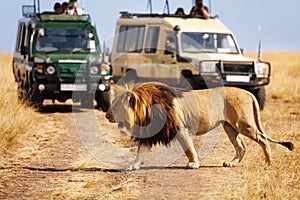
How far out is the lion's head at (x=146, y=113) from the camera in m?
8.23

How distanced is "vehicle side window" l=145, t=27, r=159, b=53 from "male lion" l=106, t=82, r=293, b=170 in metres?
8.43

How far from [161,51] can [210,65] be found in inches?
66.4

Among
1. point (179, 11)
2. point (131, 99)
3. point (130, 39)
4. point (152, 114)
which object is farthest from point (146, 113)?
point (179, 11)

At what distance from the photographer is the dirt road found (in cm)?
725

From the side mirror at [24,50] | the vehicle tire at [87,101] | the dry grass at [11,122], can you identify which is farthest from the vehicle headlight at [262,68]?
the dry grass at [11,122]

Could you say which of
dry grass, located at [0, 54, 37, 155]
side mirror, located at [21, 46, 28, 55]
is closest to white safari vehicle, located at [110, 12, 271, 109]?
side mirror, located at [21, 46, 28, 55]

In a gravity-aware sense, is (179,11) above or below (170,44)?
above

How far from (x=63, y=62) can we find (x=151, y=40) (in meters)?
3.06

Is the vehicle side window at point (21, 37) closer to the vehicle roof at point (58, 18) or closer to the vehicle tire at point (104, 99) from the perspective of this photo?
the vehicle roof at point (58, 18)

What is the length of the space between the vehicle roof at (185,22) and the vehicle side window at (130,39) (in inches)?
8.3

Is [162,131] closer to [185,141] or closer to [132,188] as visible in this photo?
[185,141]

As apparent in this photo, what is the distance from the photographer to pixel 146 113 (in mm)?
8328

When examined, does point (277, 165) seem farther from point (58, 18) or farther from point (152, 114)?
point (58, 18)

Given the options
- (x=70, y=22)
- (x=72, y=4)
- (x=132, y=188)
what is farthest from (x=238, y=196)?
(x=72, y=4)
